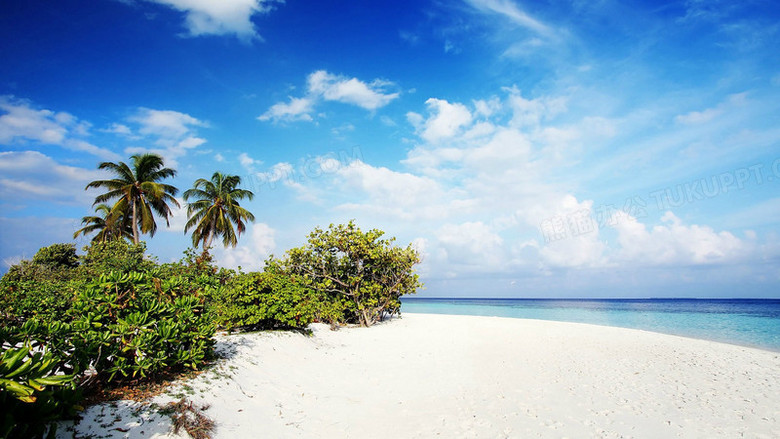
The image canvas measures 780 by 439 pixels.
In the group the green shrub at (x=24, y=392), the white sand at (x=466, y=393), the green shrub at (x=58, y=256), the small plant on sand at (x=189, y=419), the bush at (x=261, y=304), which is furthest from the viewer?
the green shrub at (x=58, y=256)

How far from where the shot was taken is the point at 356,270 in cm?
2045

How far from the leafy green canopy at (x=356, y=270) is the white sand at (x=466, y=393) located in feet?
20.2

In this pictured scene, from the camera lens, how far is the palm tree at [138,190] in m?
25.3

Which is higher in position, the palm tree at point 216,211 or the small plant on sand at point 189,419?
the palm tree at point 216,211

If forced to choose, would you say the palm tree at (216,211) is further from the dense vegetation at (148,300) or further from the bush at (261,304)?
the bush at (261,304)

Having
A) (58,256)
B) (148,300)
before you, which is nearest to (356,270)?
(148,300)

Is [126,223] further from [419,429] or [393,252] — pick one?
[419,429]

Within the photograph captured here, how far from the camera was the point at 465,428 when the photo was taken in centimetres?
633

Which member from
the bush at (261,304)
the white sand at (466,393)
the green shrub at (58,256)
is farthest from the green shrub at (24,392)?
the green shrub at (58,256)

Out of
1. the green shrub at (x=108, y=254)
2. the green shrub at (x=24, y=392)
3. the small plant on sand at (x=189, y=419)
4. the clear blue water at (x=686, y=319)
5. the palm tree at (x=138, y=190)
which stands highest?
the palm tree at (x=138, y=190)

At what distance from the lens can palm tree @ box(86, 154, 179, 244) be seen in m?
25.3

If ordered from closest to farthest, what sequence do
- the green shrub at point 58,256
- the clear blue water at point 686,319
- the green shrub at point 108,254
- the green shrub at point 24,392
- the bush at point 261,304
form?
the green shrub at point 24,392 → the bush at point 261,304 → the green shrub at point 108,254 → the clear blue water at point 686,319 → the green shrub at point 58,256

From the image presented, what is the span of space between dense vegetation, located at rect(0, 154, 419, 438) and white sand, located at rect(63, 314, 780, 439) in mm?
753

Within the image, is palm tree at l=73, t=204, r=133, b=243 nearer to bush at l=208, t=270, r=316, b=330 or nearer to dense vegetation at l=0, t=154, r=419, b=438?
dense vegetation at l=0, t=154, r=419, b=438
